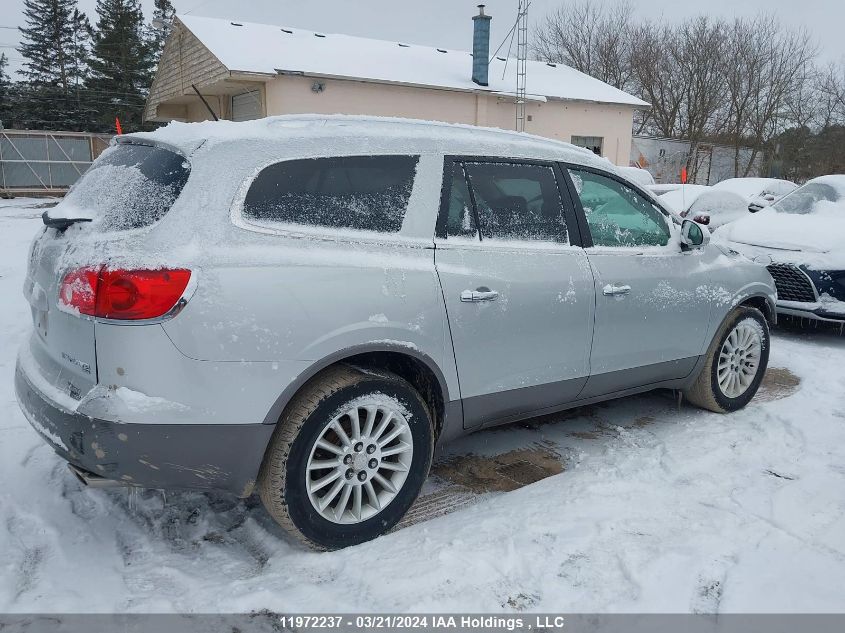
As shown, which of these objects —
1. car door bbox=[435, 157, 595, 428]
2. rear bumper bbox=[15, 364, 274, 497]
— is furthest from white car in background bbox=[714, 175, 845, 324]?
rear bumper bbox=[15, 364, 274, 497]

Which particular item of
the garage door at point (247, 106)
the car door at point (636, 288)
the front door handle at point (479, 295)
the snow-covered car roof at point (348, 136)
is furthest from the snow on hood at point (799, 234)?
the garage door at point (247, 106)

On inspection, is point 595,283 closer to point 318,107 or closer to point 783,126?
point 318,107

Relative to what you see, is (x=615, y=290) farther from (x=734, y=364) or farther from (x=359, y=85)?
(x=359, y=85)

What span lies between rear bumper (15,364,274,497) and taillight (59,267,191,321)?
1.33 ft

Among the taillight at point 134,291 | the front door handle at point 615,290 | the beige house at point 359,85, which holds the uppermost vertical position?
the beige house at point 359,85

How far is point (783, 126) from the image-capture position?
35500 mm

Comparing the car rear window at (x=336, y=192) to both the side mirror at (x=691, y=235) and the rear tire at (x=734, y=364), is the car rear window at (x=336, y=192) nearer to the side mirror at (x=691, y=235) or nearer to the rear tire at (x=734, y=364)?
the side mirror at (x=691, y=235)

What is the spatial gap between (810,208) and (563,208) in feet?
18.6

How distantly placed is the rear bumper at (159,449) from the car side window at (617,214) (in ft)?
7.20

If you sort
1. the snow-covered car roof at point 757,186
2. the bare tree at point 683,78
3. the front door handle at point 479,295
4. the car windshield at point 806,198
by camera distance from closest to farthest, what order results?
the front door handle at point 479,295, the car windshield at point 806,198, the snow-covered car roof at point 757,186, the bare tree at point 683,78

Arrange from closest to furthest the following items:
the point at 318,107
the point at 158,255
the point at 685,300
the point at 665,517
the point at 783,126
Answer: the point at 158,255 < the point at 665,517 < the point at 685,300 < the point at 318,107 < the point at 783,126

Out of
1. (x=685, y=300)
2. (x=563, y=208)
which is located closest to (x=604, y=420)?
(x=685, y=300)

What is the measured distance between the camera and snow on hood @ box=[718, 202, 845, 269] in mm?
6680

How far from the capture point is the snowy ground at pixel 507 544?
258 cm
